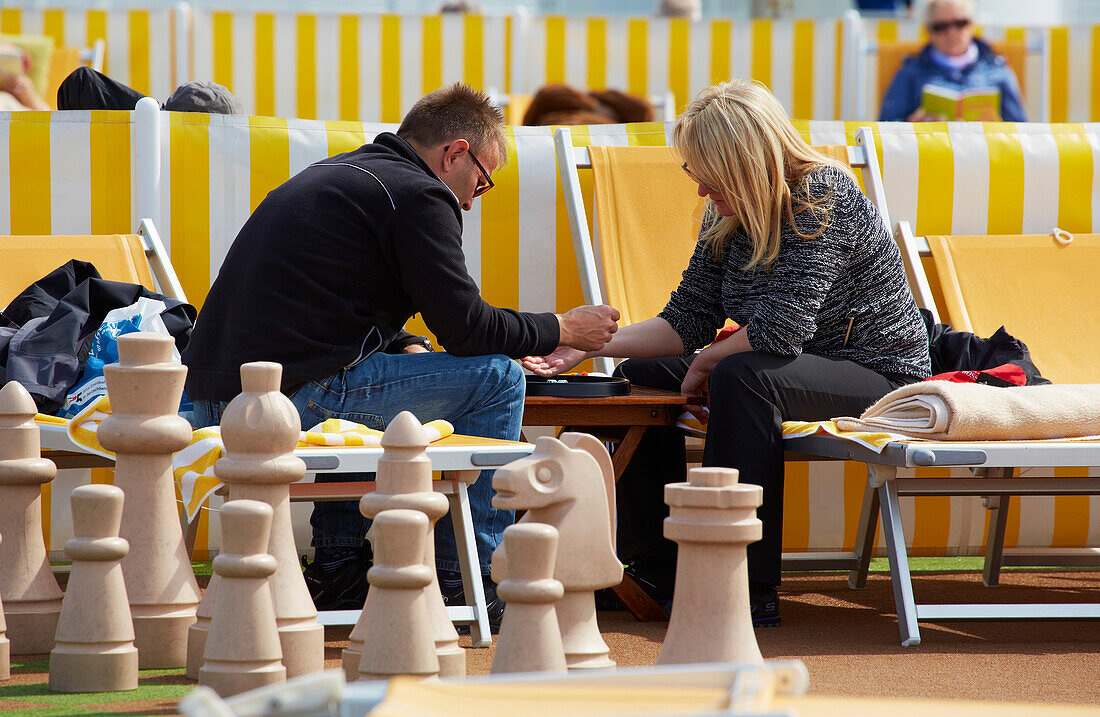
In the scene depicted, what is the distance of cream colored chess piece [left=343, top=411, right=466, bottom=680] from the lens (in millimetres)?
1800

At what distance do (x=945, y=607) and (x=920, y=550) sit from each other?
1.31 metres

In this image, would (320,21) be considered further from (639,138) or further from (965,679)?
(965,679)

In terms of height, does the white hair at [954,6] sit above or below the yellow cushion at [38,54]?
above

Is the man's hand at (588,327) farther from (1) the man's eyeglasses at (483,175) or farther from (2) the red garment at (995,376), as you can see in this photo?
(2) the red garment at (995,376)

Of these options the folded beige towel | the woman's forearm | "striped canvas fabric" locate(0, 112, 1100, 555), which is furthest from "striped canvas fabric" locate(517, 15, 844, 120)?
the folded beige towel

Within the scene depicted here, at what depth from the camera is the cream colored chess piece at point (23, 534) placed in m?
2.16

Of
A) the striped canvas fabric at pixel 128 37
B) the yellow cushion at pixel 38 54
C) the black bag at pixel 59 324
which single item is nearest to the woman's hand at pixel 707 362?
the black bag at pixel 59 324

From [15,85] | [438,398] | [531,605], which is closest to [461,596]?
[438,398]

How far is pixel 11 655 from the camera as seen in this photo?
221cm

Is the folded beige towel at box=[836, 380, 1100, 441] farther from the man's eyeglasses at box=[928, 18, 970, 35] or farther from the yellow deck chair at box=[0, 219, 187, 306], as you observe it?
A: the man's eyeglasses at box=[928, 18, 970, 35]

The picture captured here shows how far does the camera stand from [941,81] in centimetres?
762

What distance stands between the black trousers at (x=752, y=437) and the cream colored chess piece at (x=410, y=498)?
3.93ft

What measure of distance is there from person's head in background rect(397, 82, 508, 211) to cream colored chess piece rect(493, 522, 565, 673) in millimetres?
1695

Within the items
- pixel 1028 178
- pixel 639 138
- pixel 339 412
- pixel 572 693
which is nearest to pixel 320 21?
pixel 639 138
